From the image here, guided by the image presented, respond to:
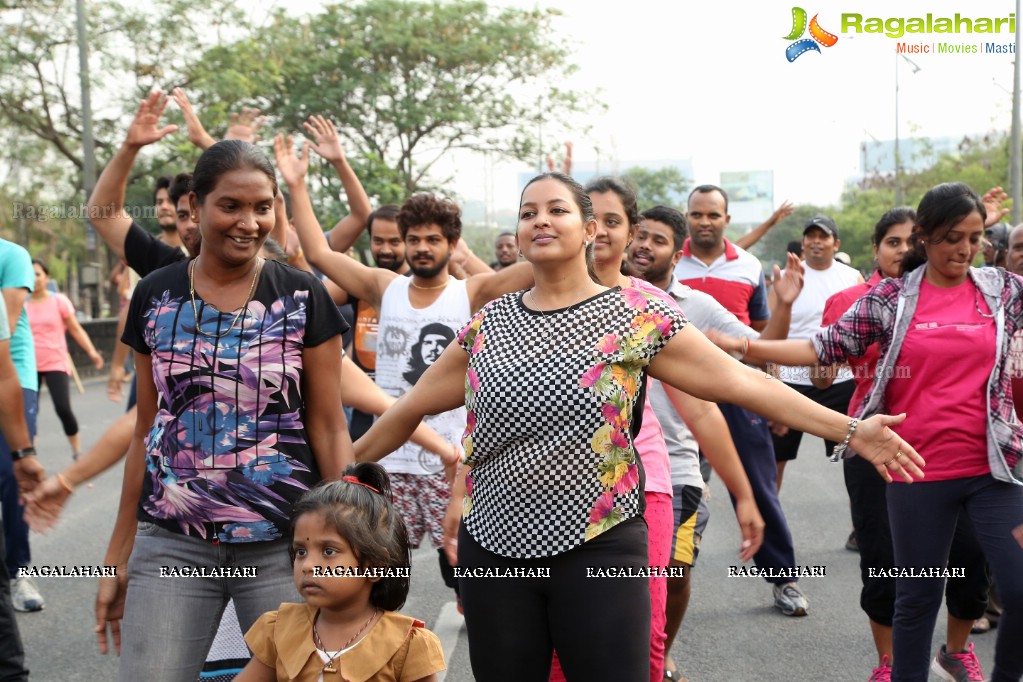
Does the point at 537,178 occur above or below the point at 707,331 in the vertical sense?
above

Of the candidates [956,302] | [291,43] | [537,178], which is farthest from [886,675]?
[291,43]

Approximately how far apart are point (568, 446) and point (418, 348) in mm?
2367

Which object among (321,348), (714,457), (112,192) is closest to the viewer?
(321,348)

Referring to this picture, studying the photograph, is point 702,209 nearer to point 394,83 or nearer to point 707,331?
point 707,331

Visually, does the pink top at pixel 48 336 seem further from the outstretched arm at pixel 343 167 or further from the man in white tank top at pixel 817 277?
the man in white tank top at pixel 817 277

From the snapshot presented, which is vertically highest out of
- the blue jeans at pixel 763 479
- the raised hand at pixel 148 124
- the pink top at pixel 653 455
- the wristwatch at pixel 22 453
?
the raised hand at pixel 148 124

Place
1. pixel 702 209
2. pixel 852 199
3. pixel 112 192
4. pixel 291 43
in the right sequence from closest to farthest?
1. pixel 112 192
2. pixel 702 209
3. pixel 291 43
4. pixel 852 199

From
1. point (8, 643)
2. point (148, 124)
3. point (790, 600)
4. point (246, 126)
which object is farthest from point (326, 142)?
point (790, 600)

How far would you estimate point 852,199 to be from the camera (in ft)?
254

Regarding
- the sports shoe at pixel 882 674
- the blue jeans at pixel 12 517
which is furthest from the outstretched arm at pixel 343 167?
the sports shoe at pixel 882 674

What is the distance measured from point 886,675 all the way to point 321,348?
111 inches

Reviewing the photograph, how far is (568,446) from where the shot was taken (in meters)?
3.07

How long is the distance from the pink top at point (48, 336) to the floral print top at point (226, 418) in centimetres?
671

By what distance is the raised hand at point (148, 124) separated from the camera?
405 centimetres
